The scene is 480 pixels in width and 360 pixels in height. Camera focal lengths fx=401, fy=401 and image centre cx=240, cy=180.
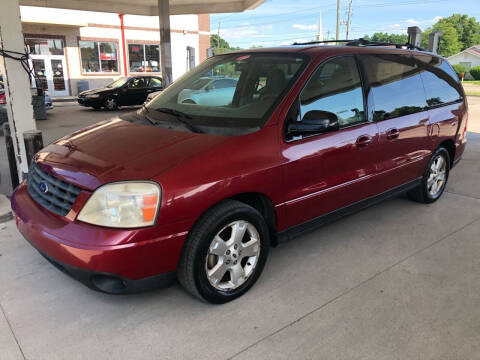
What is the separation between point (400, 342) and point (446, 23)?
117584 millimetres

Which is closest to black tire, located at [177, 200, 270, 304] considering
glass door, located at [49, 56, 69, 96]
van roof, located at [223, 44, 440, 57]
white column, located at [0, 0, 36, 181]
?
van roof, located at [223, 44, 440, 57]

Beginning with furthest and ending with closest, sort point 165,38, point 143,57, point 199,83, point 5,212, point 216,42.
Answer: point 216,42, point 143,57, point 165,38, point 5,212, point 199,83

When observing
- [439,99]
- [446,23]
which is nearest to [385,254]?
[439,99]

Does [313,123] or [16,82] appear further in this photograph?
[16,82]

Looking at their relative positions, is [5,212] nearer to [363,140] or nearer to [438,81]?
[363,140]

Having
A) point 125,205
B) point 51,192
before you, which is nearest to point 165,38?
point 51,192

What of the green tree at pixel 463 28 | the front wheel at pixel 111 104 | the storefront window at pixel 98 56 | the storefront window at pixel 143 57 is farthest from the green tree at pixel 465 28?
the front wheel at pixel 111 104

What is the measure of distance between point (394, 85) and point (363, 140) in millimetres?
864

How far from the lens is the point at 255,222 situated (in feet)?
9.35

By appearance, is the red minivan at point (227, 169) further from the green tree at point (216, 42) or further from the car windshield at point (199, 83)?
the green tree at point (216, 42)

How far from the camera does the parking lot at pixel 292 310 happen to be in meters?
2.44

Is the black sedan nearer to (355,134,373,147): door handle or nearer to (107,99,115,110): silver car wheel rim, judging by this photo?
(107,99,115,110): silver car wheel rim

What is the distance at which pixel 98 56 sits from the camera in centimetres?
2433

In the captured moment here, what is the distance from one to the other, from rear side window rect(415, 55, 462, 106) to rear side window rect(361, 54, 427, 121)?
0.15 m
